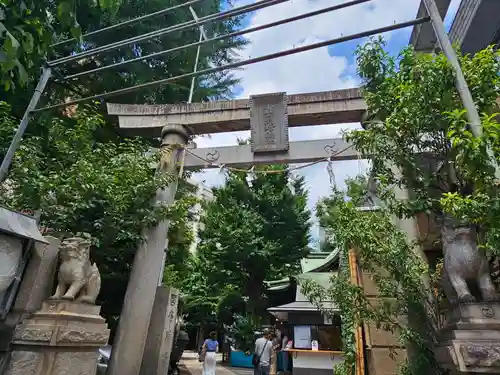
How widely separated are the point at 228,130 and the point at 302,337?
6.80 m

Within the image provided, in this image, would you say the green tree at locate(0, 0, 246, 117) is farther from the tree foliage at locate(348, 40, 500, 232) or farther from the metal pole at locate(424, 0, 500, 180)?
the metal pole at locate(424, 0, 500, 180)

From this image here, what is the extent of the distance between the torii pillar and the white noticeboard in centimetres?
586

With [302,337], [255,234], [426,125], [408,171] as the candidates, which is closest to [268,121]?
[408,171]

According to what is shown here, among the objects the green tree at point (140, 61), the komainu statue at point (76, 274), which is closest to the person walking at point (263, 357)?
the komainu statue at point (76, 274)

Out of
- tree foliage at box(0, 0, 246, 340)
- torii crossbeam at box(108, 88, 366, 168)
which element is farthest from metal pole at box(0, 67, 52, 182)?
torii crossbeam at box(108, 88, 366, 168)

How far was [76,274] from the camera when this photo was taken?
468cm

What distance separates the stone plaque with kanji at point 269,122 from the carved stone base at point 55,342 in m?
4.73

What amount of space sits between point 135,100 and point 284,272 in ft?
35.1

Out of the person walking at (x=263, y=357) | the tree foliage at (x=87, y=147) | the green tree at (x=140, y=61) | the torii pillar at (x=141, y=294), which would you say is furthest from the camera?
the green tree at (x=140, y=61)

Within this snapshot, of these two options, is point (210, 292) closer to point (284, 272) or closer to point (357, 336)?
point (284, 272)

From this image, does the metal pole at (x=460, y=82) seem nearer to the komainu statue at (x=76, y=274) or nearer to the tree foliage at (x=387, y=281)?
the tree foliage at (x=387, y=281)

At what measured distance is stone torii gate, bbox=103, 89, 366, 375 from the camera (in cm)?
682

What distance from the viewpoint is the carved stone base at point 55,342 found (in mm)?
4266

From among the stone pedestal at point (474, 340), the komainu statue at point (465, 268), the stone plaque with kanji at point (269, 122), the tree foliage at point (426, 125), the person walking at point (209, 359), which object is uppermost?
the stone plaque with kanji at point (269, 122)
